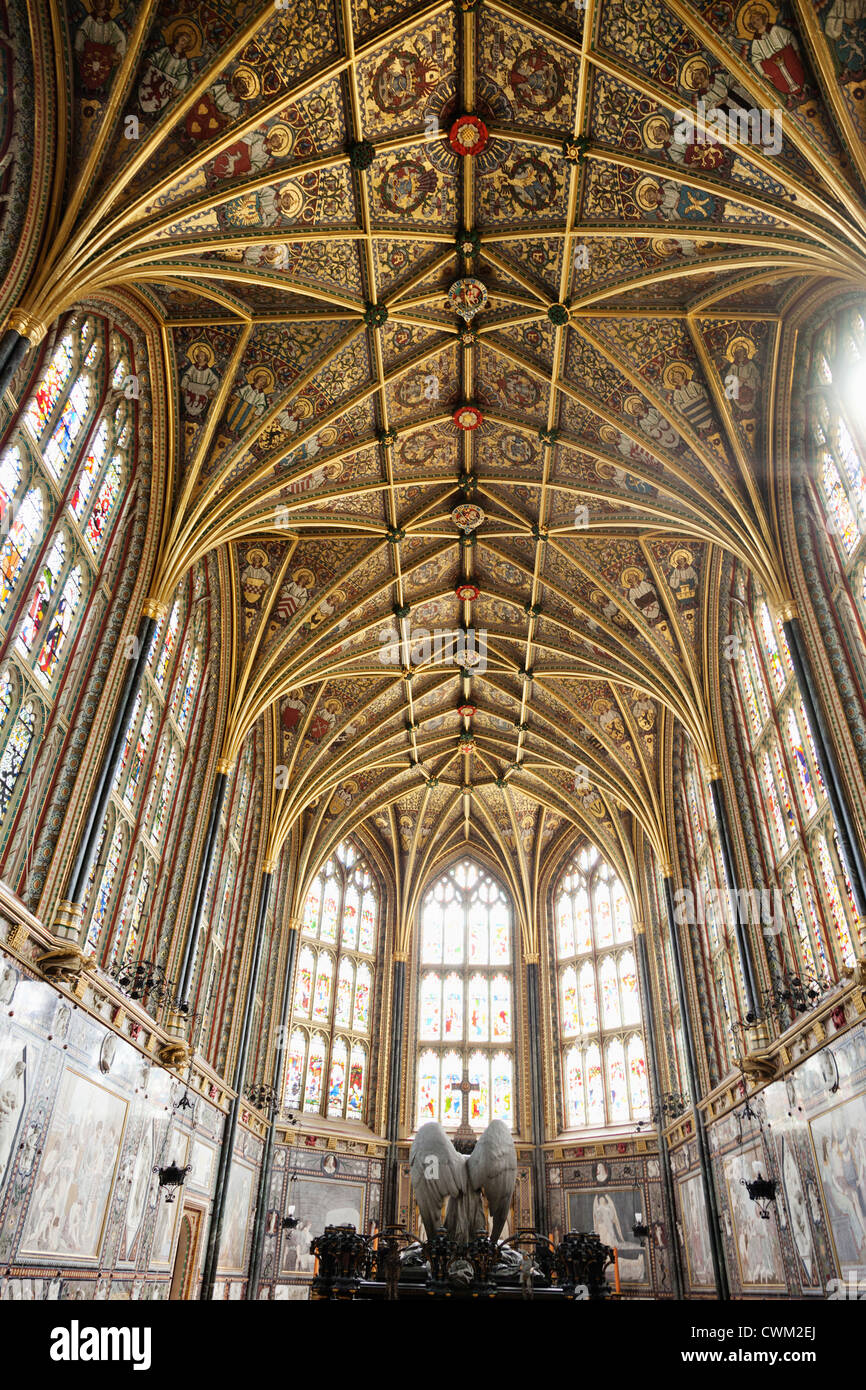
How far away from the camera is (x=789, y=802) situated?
17250mm

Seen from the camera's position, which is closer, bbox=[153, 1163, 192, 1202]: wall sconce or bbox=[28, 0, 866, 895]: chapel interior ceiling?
bbox=[28, 0, 866, 895]: chapel interior ceiling

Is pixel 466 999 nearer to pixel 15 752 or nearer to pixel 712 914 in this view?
pixel 712 914

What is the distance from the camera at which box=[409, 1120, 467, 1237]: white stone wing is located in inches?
602

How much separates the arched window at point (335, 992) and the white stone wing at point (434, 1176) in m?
13.6

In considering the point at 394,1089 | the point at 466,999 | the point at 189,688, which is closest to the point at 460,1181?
the point at 189,688

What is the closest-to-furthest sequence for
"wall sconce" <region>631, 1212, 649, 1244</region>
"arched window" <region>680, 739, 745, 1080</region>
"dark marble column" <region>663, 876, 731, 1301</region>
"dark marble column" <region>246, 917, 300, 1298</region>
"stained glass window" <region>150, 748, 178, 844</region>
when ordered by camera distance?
"stained glass window" <region>150, 748, 178, 844</region> < "dark marble column" <region>663, 876, 731, 1301</region> < "arched window" <region>680, 739, 745, 1080</region> < "dark marble column" <region>246, 917, 300, 1298</region> < "wall sconce" <region>631, 1212, 649, 1244</region>

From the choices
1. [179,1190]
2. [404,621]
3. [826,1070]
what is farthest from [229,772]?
[826,1070]

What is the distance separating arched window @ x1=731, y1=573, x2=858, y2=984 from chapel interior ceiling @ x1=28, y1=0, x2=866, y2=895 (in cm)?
187

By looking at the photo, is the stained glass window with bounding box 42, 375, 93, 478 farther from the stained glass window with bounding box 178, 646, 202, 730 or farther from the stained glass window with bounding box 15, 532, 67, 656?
the stained glass window with bounding box 178, 646, 202, 730

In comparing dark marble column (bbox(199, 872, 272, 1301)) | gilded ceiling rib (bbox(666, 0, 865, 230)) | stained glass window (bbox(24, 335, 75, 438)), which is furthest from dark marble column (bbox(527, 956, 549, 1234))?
gilded ceiling rib (bbox(666, 0, 865, 230))

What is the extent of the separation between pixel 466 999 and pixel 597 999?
16.0 feet

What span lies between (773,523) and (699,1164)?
15.5m

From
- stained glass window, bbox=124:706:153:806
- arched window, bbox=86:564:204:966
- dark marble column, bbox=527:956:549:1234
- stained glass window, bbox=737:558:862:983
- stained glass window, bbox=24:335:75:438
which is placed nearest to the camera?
stained glass window, bbox=24:335:75:438

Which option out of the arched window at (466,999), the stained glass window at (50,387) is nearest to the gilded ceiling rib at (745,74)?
the stained glass window at (50,387)
